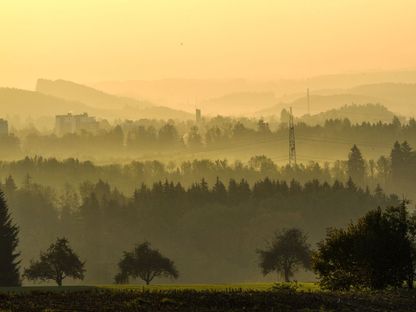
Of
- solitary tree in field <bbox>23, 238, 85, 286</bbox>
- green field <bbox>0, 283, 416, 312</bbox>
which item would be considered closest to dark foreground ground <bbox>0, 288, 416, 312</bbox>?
green field <bbox>0, 283, 416, 312</bbox>

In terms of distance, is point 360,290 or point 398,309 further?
point 360,290

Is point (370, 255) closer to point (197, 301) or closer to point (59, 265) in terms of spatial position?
point (197, 301)

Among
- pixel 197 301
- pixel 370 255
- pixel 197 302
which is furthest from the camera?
pixel 370 255

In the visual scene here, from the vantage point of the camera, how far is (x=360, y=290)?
222ft

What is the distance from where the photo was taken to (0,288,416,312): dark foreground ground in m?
50.5

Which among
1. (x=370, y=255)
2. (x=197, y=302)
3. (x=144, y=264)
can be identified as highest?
(x=370, y=255)

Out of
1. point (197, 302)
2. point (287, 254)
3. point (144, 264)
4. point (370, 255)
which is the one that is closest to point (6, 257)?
point (144, 264)

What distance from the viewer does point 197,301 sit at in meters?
53.4

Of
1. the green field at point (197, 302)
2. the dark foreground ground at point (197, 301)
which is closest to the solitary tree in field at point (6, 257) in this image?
the dark foreground ground at point (197, 301)

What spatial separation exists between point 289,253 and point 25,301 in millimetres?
74013

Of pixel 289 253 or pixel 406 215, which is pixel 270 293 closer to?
pixel 406 215

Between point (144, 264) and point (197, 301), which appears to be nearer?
point (197, 301)

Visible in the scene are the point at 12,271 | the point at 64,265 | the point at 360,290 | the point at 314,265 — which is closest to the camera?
the point at 360,290

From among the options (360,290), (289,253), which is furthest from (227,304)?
(289,253)
